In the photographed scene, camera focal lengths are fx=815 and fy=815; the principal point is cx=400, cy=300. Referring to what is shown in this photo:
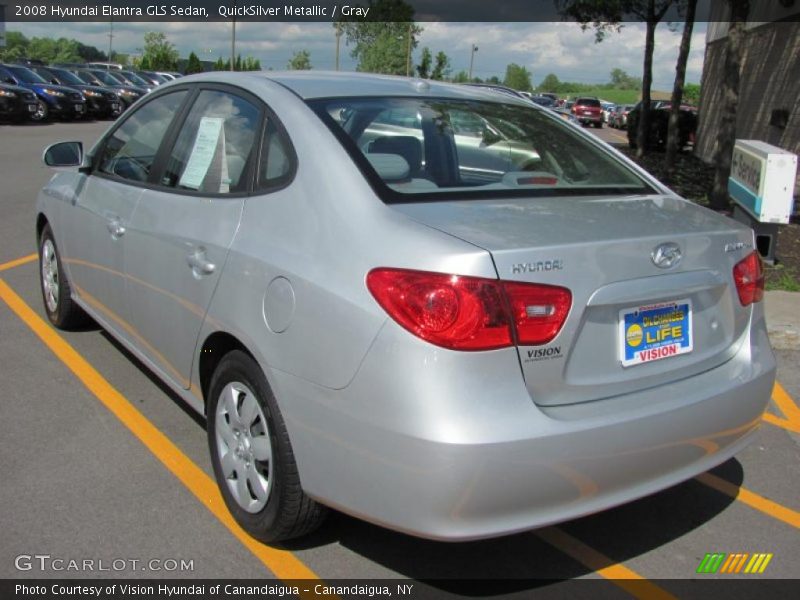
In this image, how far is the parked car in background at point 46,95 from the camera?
88.5 feet

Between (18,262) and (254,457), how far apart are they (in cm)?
555

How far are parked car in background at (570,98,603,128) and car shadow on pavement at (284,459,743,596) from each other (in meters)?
49.3

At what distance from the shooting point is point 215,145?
362 centimetres

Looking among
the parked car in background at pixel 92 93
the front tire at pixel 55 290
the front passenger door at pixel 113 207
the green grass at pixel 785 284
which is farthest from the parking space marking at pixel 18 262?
the parked car in background at pixel 92 93

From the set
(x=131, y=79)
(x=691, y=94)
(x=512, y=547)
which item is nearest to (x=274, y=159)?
(x=512, y=547)

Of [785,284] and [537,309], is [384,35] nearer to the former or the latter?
[785,284]

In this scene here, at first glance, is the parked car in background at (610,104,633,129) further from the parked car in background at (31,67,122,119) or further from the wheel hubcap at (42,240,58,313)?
the wheel hubcap at (42,240,58,313)

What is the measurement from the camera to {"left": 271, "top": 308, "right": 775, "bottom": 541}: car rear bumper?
2424 millimetres

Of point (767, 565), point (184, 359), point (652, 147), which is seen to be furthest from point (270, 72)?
point (652, 147)

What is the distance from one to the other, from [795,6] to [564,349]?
15561 millimetres

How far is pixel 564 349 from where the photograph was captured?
2.57 metres

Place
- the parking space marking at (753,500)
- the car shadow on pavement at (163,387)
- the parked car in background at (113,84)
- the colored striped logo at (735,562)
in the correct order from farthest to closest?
the parked car in background at (113,84)
the car shadow on pavement at (163,387)
the parking space marking at (753,500)
the colored striped logo at (735,562)

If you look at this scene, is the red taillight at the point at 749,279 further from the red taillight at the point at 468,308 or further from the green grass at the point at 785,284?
the green grass at the point at 785,284

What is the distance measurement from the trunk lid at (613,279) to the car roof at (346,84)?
2.97 feet
